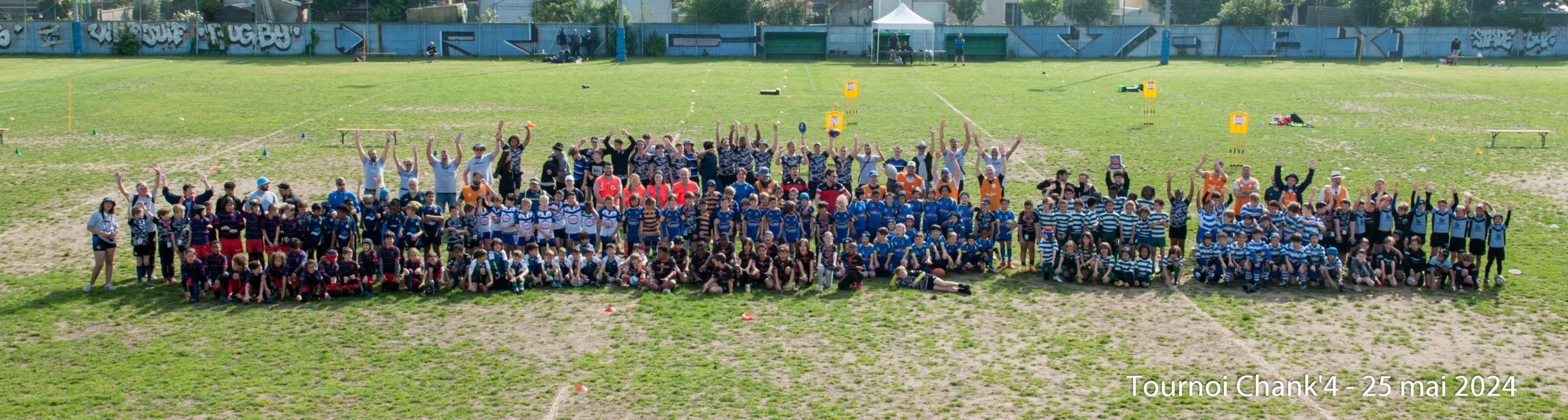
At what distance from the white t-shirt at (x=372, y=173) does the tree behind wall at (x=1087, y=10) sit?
50575 millimetres

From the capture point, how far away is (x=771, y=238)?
14.1 m

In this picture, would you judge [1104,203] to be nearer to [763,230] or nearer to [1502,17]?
[763,230]

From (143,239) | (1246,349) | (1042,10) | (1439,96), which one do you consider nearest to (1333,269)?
(1246,349)

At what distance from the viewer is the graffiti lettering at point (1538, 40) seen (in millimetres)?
58125

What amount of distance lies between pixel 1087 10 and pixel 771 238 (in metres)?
52.5

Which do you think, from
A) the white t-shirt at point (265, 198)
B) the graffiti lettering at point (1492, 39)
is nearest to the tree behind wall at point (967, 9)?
the graffiti lettering at point (1492, 39)

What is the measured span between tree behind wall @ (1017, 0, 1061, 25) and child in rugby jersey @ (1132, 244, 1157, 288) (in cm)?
5371

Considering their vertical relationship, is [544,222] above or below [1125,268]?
above

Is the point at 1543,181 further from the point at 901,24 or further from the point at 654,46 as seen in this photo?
the point at 654,46

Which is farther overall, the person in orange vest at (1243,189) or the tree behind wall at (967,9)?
the tree behind wall at (967,9)

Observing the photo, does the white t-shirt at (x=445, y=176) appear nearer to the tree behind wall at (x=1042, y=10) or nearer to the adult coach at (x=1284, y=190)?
the adult coach at (x=1284, y=190)

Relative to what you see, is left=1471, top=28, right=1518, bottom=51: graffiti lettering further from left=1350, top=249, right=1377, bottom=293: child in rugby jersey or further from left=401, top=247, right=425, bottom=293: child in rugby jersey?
left=401, top=247, right=425, bottom=293: child in rugby jersey

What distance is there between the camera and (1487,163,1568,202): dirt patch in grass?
1952 cm

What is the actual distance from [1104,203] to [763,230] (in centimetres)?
439
